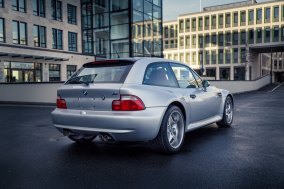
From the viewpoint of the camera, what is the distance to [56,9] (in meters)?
32.8

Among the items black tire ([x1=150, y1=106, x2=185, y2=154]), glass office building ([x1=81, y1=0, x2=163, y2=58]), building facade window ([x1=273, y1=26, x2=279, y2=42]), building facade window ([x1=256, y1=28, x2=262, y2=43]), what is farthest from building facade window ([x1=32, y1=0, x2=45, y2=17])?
building facade window ([x1=273, y1=26, x2=279, y2=42])

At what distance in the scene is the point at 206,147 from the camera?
204 inches

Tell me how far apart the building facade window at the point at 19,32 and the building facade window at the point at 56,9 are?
4.13 metres

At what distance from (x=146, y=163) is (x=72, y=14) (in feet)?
109

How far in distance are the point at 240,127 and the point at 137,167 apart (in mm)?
4076

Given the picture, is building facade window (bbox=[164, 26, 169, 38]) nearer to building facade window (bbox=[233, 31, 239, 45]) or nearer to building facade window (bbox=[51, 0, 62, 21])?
building facade window (bbox=[233, 31, 239, 45])

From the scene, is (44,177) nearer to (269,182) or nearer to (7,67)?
(269,182)

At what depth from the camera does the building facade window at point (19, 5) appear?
28.4m

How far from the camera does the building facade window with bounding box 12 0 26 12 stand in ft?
93.1

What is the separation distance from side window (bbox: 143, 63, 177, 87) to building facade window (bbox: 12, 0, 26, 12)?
27.3m

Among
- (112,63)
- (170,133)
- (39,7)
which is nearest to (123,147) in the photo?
(170,133)

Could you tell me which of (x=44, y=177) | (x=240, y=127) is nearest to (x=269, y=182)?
(x=44, y=177)

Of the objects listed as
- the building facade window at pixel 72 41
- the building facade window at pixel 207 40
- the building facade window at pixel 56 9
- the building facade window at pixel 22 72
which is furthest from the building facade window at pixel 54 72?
the building facade window at pixel 207 40

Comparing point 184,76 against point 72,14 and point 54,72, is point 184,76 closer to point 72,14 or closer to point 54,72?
point 54,72
